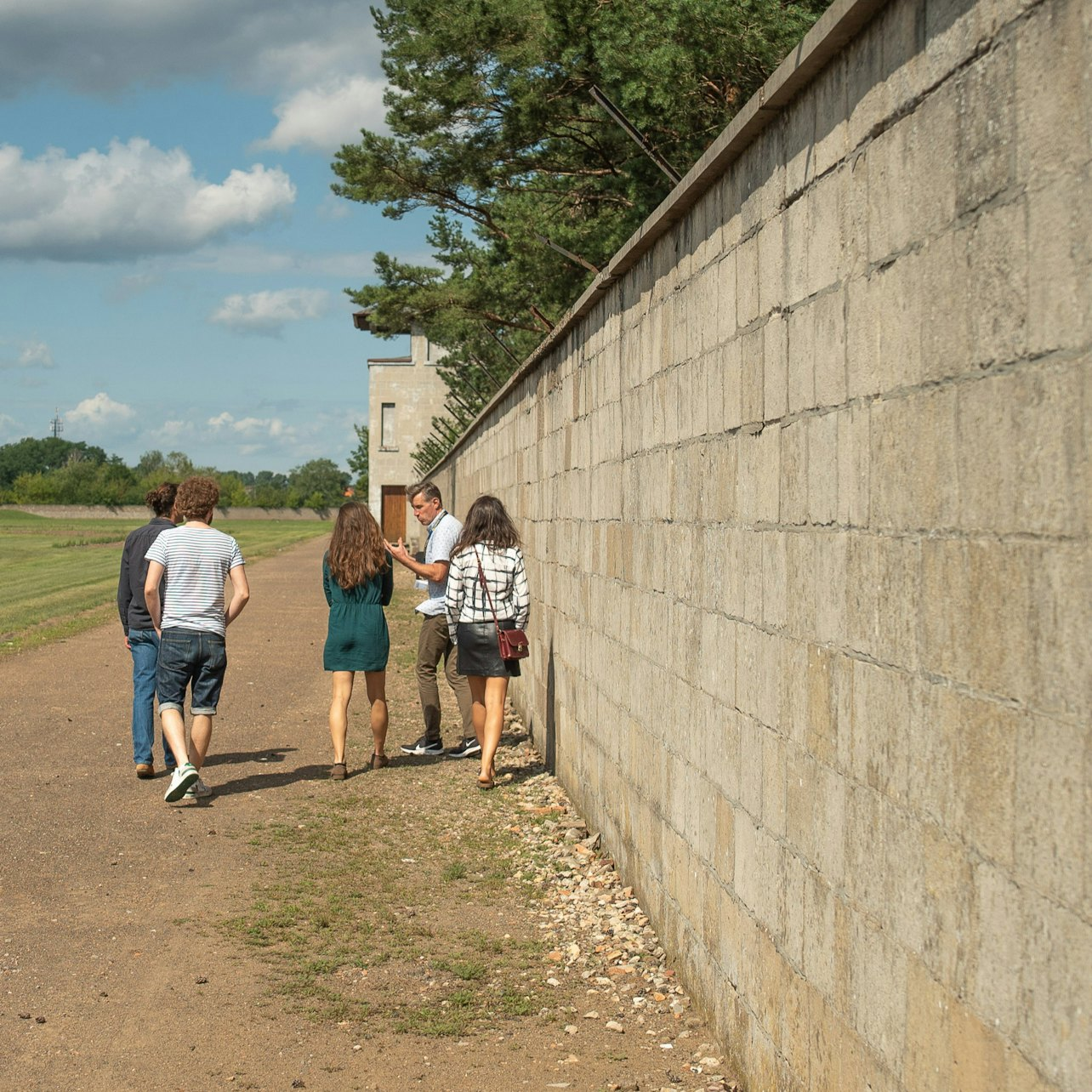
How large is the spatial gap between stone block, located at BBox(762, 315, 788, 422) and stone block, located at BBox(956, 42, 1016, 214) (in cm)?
120

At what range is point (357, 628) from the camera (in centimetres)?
916

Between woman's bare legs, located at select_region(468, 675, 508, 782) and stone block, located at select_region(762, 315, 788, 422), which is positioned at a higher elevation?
stone block, located at select_region(762, 315, 788, 422)

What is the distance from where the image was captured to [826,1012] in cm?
334

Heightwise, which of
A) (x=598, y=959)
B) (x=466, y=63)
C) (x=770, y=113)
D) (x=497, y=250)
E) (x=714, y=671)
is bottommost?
(x=598, y=959)

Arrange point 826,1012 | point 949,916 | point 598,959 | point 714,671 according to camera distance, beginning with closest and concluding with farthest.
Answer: point 949,916
point 826,1012
point 714,671
point 598,959

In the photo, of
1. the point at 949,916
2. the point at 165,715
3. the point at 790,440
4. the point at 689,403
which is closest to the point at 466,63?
the point at 165,715

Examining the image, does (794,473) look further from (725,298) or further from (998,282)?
(998,282)

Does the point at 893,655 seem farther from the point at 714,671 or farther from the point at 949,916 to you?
the point at 714,671

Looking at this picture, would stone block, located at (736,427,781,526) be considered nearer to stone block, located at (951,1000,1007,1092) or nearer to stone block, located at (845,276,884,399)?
stone block, located at (845,276,884,399)

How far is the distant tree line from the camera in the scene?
436 ft

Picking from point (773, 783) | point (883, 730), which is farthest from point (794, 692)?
point (883, 730)

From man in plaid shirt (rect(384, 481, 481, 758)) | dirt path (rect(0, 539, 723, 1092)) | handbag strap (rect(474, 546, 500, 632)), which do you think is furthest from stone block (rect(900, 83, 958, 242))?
man in plaid shirt (rect(384, 481, 481, 758))

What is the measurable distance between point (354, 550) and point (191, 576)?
1.12 m

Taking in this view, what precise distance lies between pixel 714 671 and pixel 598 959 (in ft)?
4.94
